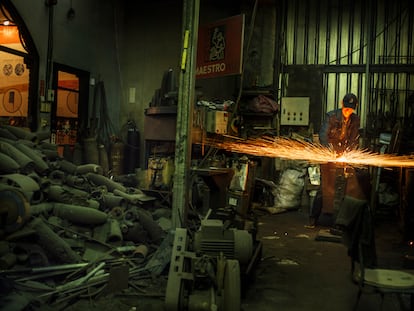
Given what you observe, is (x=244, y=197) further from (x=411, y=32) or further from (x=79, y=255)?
(x=411, y=32)

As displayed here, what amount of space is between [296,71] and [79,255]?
673 centimetres

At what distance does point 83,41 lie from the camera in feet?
28.8

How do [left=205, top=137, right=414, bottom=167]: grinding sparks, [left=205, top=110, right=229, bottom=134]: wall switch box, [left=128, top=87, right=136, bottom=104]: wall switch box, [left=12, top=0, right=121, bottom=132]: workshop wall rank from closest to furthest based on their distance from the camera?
[left=205, top=110, right=229, bottom=134]: wall switch box
[left=205, top=137, right=414, bottom=167]: grinding sparks
[left=12, top=0, right=121, bottom=132]: workshop wall
[left=128, top=87, right=136, bottom=104]: wall switch box

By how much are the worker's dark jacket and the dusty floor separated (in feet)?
4.58

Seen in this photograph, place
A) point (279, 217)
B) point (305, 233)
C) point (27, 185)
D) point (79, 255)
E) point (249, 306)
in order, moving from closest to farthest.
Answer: point (249, 306)
point (79, 255)
point (27, 185)
point (305, 233)
point (279, 217)

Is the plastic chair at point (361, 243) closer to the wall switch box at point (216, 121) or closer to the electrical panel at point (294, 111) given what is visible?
the wall switch box at point (216, 121)

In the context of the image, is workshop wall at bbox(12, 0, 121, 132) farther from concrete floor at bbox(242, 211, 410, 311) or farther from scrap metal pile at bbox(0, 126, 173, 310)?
concrete floor at bbox(242, 211, 410, 311)

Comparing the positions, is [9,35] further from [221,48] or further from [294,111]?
[294,111]

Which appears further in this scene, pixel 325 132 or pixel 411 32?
→ pixel 411 32

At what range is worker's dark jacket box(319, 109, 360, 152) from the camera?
7008mm

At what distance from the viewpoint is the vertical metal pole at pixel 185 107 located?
463 cm

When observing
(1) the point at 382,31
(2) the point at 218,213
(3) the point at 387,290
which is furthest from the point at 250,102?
(3) the point at 387,290

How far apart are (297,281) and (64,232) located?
2.49 m

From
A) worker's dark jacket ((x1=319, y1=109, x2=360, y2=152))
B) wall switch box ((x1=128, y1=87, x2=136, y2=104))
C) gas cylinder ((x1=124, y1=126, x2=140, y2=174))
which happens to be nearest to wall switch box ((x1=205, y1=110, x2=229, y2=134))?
worker's dark jacket ((x1=319, y1=109, x2=360, y2=152))
